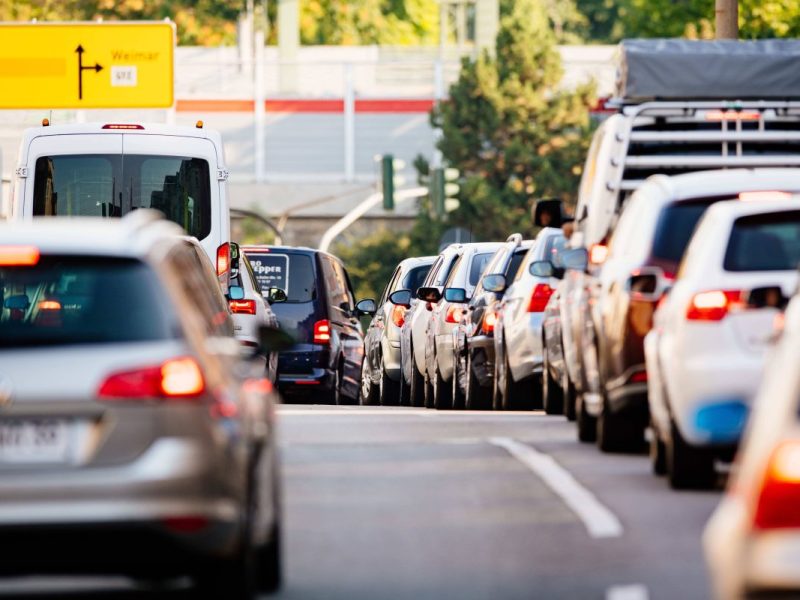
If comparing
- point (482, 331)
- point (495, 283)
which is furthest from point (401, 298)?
point (495, 283)

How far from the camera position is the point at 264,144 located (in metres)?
79.0

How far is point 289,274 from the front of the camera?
2805 cm

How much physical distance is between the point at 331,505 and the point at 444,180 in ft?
120

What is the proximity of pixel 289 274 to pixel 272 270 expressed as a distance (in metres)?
0.27

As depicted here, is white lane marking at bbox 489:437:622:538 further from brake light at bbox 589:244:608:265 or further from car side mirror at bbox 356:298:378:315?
car side mirror at bbox 356:298:378:315

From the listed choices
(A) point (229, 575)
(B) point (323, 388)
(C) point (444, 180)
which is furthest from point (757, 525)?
(C) point (444, 180)

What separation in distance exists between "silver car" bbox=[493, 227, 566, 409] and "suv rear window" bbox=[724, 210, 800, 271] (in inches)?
251

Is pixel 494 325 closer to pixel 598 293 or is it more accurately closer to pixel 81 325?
pixel 598 293

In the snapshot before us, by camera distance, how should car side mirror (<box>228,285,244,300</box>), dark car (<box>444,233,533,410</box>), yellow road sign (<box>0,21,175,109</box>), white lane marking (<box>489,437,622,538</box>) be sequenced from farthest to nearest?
1. yellow road sign (<box>0,21,175,109</box>)
2. car side mirror (<box>228,285,244,300</box>)
3. dark car (<box>444,233,533,410</box>)
4. white lane marking (<box>489,437,622,538</box>)

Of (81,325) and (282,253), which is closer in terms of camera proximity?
(81,325)

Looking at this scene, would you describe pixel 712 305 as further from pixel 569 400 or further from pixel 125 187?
pixel 125 187

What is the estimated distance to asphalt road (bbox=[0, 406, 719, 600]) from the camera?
32.0ft

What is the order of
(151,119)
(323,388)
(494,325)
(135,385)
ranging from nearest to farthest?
(135,385) < (494,325) < (323,388) < (151,119)

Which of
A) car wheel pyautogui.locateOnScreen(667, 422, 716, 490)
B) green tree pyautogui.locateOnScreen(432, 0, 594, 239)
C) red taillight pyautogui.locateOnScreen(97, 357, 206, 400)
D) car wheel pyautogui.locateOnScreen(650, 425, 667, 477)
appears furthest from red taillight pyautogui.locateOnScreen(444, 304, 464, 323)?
green tree pyautogui.locateOnScreen(432, 0, 594, 239)
